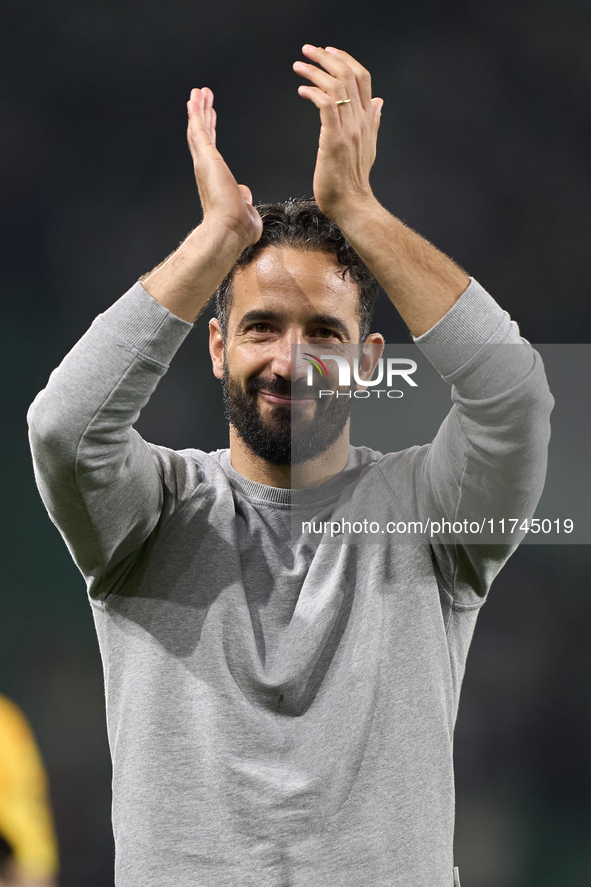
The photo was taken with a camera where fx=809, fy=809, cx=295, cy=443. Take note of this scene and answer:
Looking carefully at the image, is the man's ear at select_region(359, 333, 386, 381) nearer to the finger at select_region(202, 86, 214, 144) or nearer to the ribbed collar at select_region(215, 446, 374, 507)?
the ribbed collar at select_region(215, 446, 374, 507)

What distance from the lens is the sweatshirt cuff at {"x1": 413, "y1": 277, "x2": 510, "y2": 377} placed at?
88cm

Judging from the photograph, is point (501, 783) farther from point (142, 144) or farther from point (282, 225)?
point (142, 144)

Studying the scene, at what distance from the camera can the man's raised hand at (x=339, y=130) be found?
3.04 ft

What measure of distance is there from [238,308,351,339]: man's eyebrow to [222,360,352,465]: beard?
0.08 metres

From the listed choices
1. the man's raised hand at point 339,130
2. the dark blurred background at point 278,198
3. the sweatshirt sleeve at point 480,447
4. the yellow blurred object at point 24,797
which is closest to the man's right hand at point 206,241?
the man's raised hand at point 339,130

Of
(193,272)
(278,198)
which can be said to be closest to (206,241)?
(193,272)

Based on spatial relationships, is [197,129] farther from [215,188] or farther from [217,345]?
[217,345]

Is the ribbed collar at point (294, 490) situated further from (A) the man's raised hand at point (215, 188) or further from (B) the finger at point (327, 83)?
(B) the finger at point (327, 83)

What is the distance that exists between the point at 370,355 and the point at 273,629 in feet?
1.46

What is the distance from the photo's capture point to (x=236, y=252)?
3.12 ft

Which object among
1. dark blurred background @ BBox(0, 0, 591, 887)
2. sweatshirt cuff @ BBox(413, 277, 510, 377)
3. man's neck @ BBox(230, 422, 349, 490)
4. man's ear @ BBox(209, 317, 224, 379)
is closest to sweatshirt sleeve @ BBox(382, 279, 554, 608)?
sweatshirt cuff @ BBox(413, 277, 510, 377)

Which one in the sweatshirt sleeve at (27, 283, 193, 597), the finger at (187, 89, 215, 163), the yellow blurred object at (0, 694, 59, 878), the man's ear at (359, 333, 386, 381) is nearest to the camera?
the sweatshirt sleeve at (27, 283, 193, 597)

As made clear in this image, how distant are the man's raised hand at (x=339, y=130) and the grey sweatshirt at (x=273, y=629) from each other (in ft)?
0.62

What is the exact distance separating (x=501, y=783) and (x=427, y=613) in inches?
38.7
